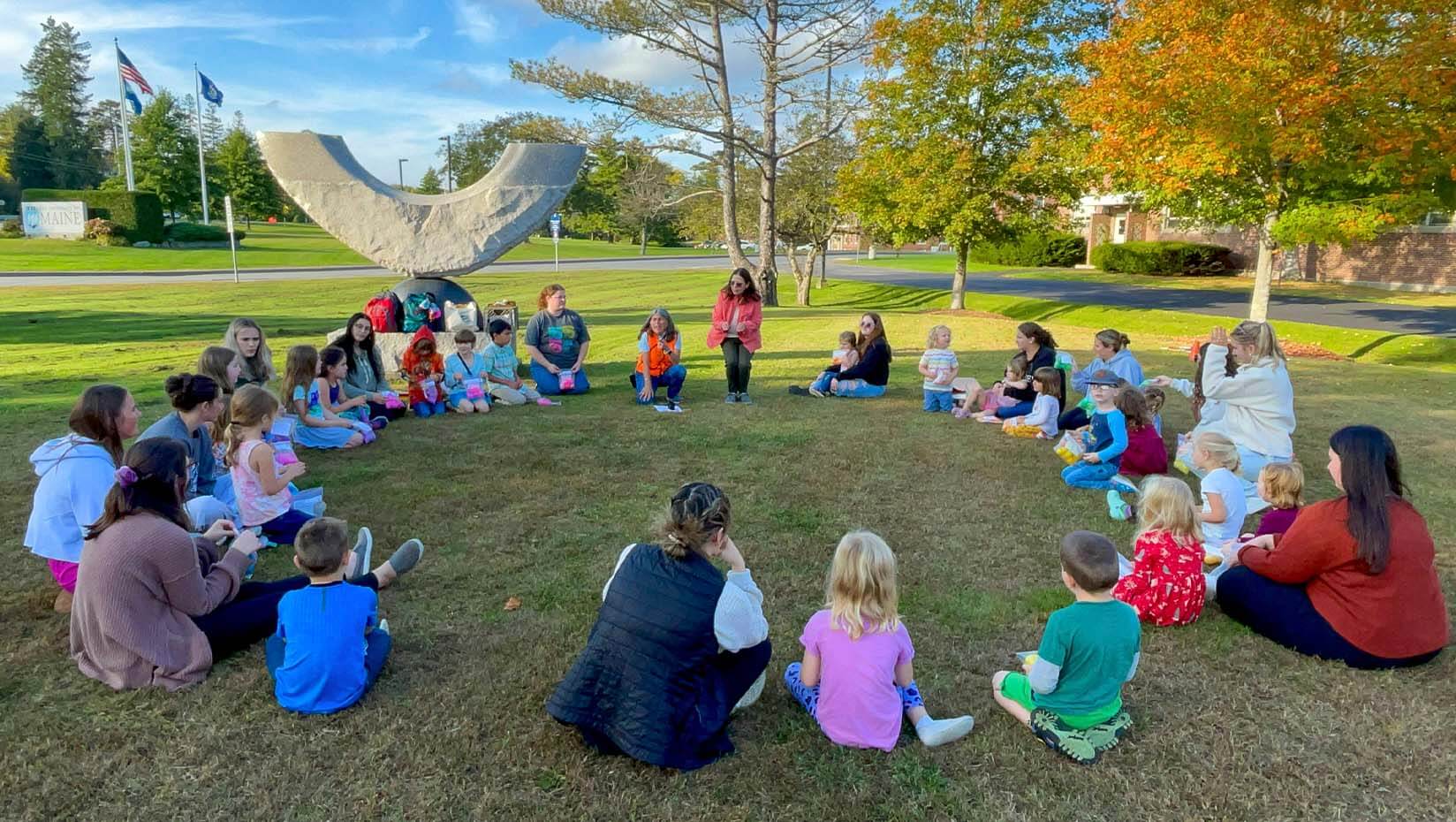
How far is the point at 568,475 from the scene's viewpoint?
622 cm

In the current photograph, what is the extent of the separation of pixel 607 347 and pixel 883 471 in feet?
24.6

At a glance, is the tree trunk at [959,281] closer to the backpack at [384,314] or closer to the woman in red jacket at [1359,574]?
the backpack at [384,314]

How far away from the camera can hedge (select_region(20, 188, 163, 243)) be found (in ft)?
125

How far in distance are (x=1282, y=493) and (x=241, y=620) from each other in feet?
17.5

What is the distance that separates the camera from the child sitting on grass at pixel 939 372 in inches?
340

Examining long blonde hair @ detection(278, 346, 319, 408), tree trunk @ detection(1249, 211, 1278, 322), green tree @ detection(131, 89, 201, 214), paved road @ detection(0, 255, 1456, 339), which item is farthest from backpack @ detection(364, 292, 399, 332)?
green tree @ detection(131, 89, 201, 214)

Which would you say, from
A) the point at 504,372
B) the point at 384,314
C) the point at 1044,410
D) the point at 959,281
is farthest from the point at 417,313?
the point at 959,281

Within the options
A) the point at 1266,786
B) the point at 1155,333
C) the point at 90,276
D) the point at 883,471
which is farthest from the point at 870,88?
the point at 90,276

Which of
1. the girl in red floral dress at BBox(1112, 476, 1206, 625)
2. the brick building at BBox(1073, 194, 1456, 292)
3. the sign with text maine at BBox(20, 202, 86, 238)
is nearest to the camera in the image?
the girl in red floral dress at BBox(1112, 476, 1206, 625)

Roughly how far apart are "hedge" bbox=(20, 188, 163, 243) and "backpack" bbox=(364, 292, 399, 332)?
36626 millimetres

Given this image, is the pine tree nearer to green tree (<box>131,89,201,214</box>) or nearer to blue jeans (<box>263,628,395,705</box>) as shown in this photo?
green tree (<box>131,89,201,214</box>)

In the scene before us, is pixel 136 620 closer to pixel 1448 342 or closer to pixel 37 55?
pixel 1448 342

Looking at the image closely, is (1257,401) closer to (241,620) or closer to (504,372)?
(241,620)

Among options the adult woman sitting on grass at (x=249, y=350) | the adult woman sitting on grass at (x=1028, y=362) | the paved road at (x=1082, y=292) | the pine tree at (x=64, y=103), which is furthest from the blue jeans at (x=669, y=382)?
the pine tree at (x=64, y=103)
